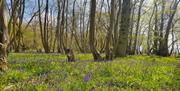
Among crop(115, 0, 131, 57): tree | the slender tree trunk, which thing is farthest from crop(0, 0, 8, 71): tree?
crop(115, 0, 131, 57): tree

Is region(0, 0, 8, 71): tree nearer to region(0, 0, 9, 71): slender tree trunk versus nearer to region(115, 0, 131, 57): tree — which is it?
region(0, 0, 9, 71): slender tree trunk

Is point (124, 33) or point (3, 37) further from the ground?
point (3, 37)

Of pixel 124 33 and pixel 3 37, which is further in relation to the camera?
pixel 124 33

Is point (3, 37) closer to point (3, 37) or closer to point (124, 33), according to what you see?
point (3, 37)

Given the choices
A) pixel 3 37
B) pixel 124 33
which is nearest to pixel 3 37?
pixel 3 37

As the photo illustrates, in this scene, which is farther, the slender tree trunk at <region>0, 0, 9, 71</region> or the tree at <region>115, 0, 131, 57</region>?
the tree at <region>115, 0, 131, 57</region>

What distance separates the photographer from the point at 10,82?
6.19 m

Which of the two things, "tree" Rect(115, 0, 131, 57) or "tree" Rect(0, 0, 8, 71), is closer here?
"tree" Rect(0, 0, 8, 71)

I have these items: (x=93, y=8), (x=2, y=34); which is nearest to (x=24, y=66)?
(x=2, y=34)

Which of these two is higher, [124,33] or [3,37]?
[3,37]

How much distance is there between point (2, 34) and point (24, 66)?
4.25 ft

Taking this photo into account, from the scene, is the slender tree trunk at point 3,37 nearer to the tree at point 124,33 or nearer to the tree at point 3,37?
the tree at point 3,37

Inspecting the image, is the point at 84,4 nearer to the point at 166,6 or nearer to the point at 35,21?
the point at 166,6

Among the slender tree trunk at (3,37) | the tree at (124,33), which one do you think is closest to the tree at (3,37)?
the slender tree trunk at (3,37)
